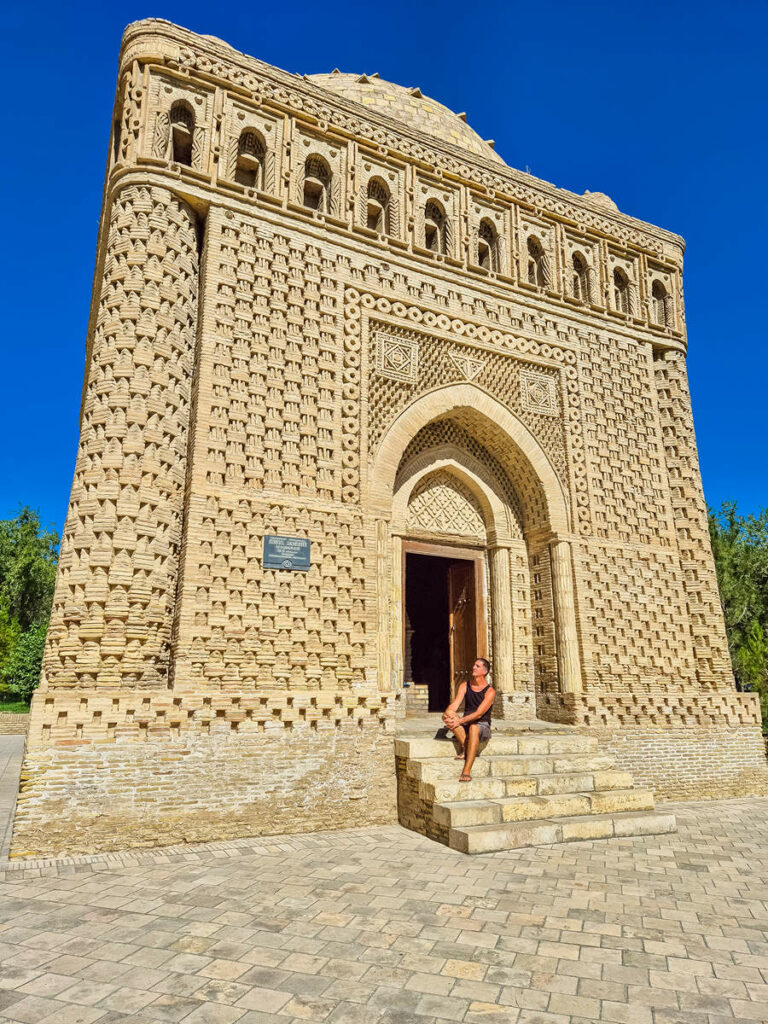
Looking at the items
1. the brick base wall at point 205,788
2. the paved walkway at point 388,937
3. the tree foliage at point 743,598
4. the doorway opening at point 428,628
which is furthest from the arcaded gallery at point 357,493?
the tree foliage at point 743,598

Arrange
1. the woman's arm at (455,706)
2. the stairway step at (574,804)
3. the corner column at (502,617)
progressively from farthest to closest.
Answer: the corner column at (502,617) → the woman's arm at (455,706) → the stairway step at (574,804)

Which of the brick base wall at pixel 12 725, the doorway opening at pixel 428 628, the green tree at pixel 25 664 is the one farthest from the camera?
the green tree at pixel 25 664

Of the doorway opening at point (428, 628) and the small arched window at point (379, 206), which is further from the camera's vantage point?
the doorway opening at point (428, 628)

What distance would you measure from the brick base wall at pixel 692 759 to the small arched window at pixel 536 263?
701 cm

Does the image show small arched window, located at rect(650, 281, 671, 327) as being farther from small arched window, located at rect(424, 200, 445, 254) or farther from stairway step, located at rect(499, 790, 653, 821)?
stairway step, located at rect(499, 790, 653, 821)

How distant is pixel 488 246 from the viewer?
10.8 metres

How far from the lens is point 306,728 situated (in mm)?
7258

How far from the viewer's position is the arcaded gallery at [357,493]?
261 inches

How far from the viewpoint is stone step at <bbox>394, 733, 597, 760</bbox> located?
733 cm

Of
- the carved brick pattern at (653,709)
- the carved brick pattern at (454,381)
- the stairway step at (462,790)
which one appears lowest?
the stairway step at (462,790)

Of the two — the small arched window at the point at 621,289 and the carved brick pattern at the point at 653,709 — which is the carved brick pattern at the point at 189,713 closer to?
the carved brick pattern at the point at 653,709

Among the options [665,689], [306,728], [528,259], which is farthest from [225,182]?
[665,689]

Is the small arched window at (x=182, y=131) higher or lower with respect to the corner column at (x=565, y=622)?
higher

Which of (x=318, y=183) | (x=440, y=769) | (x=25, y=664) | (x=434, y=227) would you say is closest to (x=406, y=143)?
(x=434, y=227)
